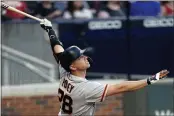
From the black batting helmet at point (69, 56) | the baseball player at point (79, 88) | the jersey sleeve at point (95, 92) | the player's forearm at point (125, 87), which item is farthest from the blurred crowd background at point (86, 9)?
the player's forearm at point (125, 87)

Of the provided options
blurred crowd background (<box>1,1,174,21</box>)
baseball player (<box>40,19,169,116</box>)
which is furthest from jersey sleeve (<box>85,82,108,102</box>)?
blurred crowd background (<box>1,1,174,21</box>)

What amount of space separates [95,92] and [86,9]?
4933 mm

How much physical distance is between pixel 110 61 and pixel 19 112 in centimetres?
170

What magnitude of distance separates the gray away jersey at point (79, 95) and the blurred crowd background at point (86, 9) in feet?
11.9

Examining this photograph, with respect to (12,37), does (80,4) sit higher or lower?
higher

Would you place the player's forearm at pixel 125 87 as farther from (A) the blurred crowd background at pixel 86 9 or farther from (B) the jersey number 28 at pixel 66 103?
(A) the blurred crowd background at pixel 86 9

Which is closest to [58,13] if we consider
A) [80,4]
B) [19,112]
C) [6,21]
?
[80,4]

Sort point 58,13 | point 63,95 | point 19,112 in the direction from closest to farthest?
1. point 63,95
2. point 19,112
3. point 58,13

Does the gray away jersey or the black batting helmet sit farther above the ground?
the black batting helmet

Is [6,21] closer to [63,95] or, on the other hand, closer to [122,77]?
[122,77]

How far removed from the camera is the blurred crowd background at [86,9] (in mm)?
11305

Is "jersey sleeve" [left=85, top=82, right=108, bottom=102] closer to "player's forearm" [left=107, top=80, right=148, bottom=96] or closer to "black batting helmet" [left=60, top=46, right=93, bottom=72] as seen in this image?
"player's forearm" [left=107, top=80, right=148, bottom=96]

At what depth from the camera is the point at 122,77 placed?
446 inches

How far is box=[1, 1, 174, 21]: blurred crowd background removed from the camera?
11305mm
